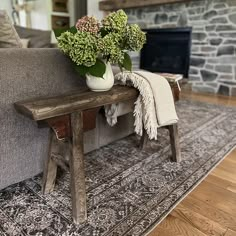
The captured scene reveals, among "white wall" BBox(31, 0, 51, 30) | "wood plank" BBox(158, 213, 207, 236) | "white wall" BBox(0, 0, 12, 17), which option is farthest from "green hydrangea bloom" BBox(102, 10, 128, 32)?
"white wall" BBox(0, 0, 12, 17)

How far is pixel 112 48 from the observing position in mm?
1118

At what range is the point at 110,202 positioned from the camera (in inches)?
48.2

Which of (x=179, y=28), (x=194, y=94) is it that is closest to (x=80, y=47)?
(x=194, y=94)

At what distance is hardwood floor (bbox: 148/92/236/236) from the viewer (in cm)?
107

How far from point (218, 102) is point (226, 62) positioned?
72 cm

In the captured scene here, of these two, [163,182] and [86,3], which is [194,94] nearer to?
[163,182]

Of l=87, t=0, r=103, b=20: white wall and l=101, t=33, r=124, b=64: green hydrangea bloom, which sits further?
l=87, t=0, r=103, b=20: white wall

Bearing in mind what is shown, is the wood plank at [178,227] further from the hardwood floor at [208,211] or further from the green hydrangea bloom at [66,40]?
the green hydrangea bloom at [66,40]

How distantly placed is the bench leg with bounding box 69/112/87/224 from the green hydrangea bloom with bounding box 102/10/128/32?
0.45 metres

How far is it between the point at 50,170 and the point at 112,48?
0.71 metres

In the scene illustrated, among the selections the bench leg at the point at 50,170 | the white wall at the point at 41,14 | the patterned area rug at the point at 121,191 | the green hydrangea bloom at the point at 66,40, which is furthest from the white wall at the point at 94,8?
the bench leg at the point at 50,170

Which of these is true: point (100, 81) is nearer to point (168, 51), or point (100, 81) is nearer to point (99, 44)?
point (99, 44)

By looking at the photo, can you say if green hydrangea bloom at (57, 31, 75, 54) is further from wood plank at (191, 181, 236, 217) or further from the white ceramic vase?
wood plank at (191, 181, 236, 217)

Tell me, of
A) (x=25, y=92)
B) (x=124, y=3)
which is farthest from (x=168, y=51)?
(x=25, y=92)
